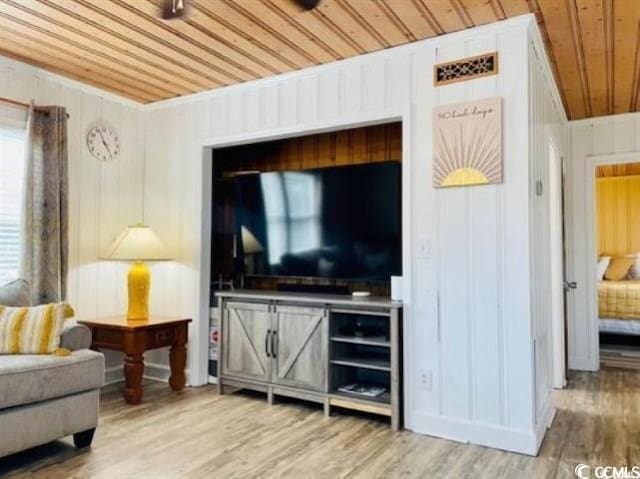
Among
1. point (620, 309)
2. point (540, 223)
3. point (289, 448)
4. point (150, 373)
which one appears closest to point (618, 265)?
point (620, 309)

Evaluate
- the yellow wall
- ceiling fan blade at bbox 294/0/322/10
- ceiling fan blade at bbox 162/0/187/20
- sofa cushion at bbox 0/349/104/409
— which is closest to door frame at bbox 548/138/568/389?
ceiling fan blade at bbox 294/0/322/10

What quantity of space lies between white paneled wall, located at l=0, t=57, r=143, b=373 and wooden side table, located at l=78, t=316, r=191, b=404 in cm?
36

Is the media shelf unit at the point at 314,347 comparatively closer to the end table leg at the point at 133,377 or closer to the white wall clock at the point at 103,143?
the end table leg at the point at 133,377

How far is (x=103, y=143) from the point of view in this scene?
4223 millimetres

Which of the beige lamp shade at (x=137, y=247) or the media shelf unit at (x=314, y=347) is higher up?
the beige lamp shade at (x=137, y=247)

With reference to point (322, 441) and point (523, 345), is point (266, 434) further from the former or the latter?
point (523, 345)

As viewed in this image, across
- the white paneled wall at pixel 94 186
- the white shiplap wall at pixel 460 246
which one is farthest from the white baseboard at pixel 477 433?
the white paneled wall at pixel 94 186

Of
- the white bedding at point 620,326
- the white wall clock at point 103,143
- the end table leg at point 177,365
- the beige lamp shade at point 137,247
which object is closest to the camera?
the beige lamp shade at point 137,247

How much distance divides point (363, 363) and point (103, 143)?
115 inches

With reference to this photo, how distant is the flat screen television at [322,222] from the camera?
355 cm

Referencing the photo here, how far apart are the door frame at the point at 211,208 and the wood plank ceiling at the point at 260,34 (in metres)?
0.45

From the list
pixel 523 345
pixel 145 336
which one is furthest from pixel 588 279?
pixel 145 336

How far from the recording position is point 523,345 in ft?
9.12

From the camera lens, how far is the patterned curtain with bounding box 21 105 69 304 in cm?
353
